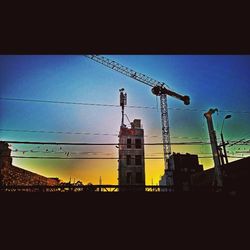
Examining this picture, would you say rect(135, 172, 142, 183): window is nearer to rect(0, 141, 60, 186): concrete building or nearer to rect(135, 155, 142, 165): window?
rect(135, 155, 142, 165): window

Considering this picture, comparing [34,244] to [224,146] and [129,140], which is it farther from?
[129,140]

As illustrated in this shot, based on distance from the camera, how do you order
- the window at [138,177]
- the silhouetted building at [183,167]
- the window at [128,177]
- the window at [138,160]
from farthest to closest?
1. the window at [138,160]
2. the silhouetted building at [183,167]
3. the window at [138,177]
4. the window at [128,177]

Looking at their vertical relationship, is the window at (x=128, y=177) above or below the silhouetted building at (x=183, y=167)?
below

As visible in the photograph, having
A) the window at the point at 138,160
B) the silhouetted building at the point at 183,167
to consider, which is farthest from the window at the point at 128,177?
the silhouetted building at the point at 183,167

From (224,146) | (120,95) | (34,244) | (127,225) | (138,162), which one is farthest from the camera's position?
(120,95)

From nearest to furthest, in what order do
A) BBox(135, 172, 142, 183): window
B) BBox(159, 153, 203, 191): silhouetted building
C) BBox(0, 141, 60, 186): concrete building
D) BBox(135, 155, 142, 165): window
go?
1. BBox(135, 172, 142, 183): window
2. BBox(159, 153, 203, 191): silhouetted building
3. BBox(0, 141, 60, 186): concrete building
4. BBox(135, 155, 142, 165): window

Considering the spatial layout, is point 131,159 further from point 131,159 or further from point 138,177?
point 138,177

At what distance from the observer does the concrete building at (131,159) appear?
1583 inches

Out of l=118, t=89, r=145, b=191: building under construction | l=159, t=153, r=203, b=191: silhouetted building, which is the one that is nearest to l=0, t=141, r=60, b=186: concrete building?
l=118, t=89, r=145, b=191: building under construction

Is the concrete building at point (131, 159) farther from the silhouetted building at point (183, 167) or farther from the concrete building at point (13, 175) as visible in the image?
the concrete building at point (13, 175)

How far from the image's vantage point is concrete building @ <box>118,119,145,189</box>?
132 feet

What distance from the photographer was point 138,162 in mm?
42219
